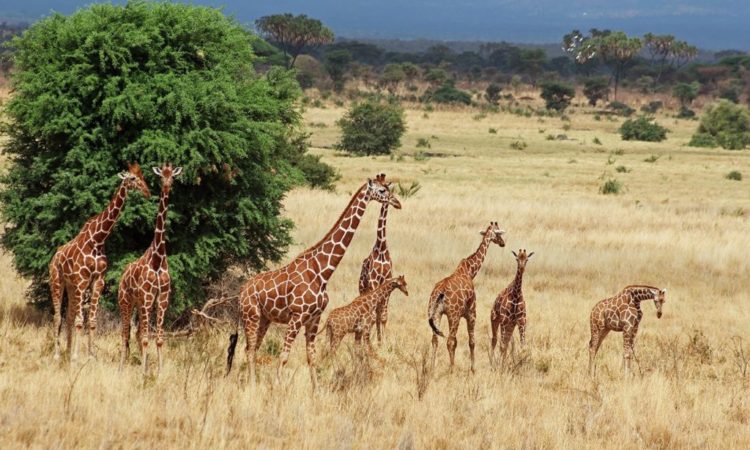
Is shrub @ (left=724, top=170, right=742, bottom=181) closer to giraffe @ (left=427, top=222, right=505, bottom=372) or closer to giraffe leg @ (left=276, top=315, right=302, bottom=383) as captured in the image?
giraffe @ (left=427, top=222, right=505, bottom=372)

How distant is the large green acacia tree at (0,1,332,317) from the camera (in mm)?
12828

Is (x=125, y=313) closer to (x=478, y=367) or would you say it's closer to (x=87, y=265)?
(x=87, y=265)

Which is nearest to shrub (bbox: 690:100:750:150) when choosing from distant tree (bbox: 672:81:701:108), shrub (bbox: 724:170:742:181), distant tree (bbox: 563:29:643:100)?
shrub (bbox: 724:170:742:181)

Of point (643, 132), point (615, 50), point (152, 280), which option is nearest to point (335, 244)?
point (152, 280)

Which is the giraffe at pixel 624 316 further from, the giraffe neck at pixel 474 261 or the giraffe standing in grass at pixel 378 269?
the giraffe standing in grass at pixel 378 269

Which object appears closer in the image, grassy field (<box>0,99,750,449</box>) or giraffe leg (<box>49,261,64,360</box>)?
grassy field (<box>0,99,750,449</box>)

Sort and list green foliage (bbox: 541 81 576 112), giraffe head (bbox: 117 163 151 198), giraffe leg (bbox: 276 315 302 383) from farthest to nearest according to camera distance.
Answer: green foliage (bbox: 541 81 576 112) < giraffe head (bbox: 117 163 151 198) < giraffe leg (bbox: 276 315 302 383)

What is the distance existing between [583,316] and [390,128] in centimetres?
3697

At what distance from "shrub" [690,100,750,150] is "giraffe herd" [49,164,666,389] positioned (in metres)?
55.6

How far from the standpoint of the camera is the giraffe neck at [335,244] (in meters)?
9.56

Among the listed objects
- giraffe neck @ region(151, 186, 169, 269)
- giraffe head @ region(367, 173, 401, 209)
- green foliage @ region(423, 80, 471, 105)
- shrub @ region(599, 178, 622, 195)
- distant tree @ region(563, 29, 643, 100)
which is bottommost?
shrub @ region(599, 178, 622, 195)

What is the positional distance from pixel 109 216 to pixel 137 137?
294cm

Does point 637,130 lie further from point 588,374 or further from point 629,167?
point 588,374

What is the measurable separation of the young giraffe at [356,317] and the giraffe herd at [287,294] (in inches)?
0.4
